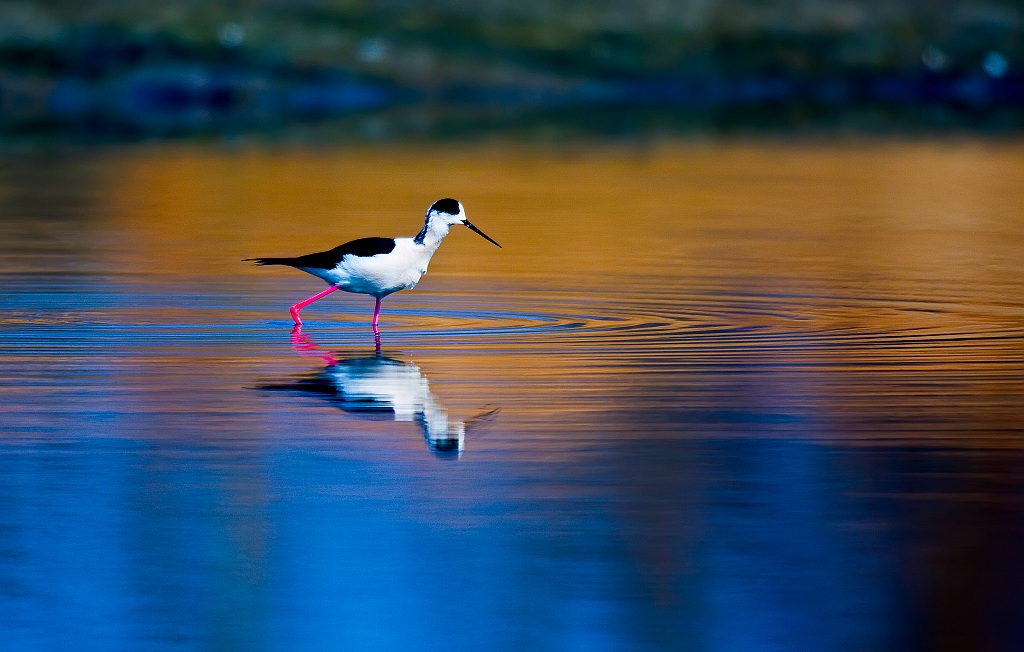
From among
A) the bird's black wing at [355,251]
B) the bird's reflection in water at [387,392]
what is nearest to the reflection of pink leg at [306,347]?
the bird's reflection in water at [387,392]

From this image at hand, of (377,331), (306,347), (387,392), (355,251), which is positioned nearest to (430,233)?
(355,251)

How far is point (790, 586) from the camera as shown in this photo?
888 cm

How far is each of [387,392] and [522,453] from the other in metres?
2.40

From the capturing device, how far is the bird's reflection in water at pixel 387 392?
12438 mm

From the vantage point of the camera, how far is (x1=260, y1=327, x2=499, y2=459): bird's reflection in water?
12.4m

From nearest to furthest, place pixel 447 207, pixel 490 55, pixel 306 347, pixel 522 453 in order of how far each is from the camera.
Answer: pixel 522 453
pixel 306 347
pixel 447 207
pixel 490 55

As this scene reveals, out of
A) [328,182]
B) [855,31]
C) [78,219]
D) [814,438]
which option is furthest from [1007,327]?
[855,31]

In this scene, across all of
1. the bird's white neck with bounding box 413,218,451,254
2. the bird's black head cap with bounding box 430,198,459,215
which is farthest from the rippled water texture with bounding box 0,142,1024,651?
the bird's black head cap with bounding box 430,198,459,215

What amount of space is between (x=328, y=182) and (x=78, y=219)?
9990 mm

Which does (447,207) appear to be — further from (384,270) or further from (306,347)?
(306,347)

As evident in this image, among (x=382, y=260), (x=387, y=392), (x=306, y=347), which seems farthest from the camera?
(x=382, y=260)

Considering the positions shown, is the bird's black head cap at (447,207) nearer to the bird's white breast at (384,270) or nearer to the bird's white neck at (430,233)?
the bird's white neck at (430,233)

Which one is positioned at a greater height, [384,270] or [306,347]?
[384,270]

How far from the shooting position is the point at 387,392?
14.0 meters
